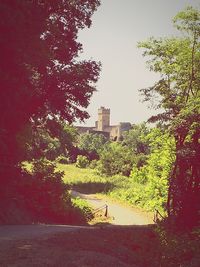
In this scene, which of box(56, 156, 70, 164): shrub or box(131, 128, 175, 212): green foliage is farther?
box(56, 156, 70, 164): shrub

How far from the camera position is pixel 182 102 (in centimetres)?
2105

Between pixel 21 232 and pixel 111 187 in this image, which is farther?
pixel 111 187

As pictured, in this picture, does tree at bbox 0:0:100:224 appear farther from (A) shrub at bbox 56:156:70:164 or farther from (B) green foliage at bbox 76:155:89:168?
(A) shrub at bbox 56:156:70:164

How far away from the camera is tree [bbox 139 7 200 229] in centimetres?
1875

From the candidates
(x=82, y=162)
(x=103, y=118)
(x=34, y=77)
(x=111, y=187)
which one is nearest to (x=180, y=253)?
(x=34, y=77)

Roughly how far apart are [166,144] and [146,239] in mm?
11769

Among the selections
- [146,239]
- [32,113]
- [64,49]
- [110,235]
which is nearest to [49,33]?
[64,49]

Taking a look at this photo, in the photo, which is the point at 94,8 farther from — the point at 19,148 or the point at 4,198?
the point at 4,198

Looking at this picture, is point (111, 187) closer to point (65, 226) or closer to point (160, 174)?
point (160, 174)

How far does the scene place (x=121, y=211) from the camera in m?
27.7

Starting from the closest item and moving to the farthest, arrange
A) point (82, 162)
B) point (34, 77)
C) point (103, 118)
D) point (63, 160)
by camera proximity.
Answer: point (34, 77), point (82, 162), point (63, 160), point (103, 118)

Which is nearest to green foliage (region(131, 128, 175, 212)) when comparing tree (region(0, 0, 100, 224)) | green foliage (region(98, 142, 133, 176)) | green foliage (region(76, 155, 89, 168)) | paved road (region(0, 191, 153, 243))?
paved road (region(0, 191, 153, 243))

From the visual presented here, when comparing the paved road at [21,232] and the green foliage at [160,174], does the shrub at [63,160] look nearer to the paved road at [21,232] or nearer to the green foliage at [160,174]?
the green foliage at [160,174]

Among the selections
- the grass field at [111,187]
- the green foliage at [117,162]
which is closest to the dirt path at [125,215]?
the grass field at [111,187]
